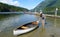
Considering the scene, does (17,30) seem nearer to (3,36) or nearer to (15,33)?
(15,33)

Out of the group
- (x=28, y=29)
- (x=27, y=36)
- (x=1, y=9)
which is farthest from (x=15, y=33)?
(x=1, y=9)

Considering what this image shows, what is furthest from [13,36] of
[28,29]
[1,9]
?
[1,9]

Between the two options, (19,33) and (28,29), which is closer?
(19,33)

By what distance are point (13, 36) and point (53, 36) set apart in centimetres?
518

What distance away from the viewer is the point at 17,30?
18938mm

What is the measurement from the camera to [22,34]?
19.6 meters

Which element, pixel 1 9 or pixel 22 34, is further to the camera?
pixel 1 9

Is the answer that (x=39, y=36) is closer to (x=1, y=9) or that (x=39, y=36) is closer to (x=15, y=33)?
(x=15, y=33)

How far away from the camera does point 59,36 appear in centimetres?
1853

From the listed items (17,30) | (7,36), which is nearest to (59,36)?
(17,30)

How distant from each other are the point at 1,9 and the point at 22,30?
16921cm

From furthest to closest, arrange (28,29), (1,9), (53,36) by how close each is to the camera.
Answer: (1,9), (28,29), (53,36)

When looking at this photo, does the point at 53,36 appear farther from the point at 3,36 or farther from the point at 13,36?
the point at 3,36

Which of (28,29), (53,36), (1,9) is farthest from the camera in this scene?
(1,9)
